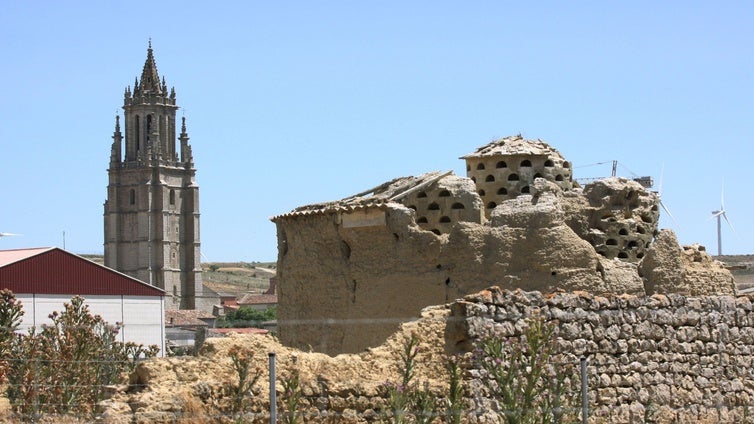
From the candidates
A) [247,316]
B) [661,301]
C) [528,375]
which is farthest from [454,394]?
[247,316]

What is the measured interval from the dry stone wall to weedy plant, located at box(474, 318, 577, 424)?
29 cm

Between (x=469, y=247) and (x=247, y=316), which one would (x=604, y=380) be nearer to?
(x=469, y=247)

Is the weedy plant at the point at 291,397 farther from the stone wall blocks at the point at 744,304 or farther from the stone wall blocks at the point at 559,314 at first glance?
the stone wall blocks at the point at 744,304

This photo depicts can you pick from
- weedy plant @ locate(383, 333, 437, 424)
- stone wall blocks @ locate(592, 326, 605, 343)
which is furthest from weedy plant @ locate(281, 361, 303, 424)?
stone wall blocks @ locate(592, 326, 605, 343)

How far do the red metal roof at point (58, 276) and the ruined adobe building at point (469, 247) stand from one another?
976 inches

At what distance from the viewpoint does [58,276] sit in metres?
49.2

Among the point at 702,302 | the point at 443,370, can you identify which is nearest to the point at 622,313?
the point at 702,302

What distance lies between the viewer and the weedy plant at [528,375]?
13.3 metres

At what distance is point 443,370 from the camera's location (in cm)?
1459

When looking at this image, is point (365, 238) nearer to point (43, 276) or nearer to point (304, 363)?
point (304, 363)

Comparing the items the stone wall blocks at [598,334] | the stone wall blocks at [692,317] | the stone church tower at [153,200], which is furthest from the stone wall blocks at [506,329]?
the stone church tower at [153,200]

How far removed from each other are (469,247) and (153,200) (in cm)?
15102

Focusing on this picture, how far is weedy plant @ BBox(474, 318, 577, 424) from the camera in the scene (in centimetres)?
1330

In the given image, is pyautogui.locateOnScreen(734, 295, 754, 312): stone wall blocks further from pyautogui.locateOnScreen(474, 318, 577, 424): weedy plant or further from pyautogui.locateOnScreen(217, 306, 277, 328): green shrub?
pyautogui.locateOnScreen(217, 306, 277, 328): green shrub
